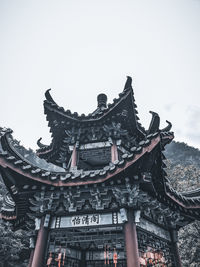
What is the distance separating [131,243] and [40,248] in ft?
7.80

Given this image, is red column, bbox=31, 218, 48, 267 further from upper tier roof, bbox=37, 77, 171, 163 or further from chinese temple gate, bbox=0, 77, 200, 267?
upper tier roof, bbox=37, 77, 171, 163

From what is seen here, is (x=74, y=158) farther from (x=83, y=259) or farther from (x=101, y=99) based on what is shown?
(x=83, y=259)

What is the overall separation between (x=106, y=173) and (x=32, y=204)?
2642 millimetres

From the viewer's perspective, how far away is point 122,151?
7.85m

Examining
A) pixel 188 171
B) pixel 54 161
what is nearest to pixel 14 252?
pixel 54 161

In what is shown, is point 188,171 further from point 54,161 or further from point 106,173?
point 106,173

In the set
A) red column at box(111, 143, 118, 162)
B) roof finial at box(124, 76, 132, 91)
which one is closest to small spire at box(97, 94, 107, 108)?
roof finial at box(124, 76, 132, 91)

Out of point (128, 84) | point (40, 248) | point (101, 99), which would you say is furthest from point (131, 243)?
point (101, 99)

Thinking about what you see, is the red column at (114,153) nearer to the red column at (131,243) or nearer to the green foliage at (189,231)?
the red column at (131,243)

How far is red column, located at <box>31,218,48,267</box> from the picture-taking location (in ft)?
15.7

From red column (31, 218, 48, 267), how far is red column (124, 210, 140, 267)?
7.19 ft

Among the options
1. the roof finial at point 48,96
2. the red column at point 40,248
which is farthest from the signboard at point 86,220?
the roof finial at point 48,96

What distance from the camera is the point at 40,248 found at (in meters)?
4.95

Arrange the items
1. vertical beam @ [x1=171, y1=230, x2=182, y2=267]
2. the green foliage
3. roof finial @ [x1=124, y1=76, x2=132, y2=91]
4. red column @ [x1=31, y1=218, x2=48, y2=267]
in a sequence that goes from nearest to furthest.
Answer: red column @ [x1=31, y1=218, x2=48, y2=267] < vertical beam @ [x1=171, y1=230, x2=182, y2=267] < roof finial @ [x1=124, y1=76, x2=132, y2=91] < the green foliage
